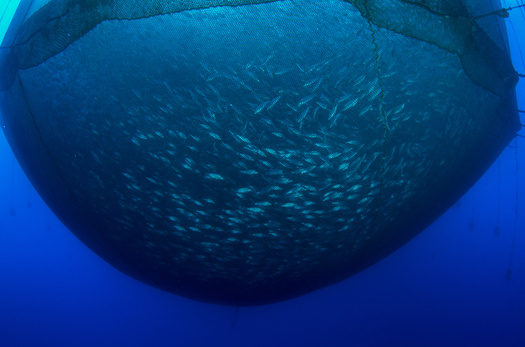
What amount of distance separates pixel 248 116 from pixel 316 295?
9.62 ft

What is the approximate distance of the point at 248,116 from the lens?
1.57 meters

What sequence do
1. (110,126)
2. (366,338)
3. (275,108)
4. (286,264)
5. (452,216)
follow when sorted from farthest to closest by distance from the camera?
(366,338), (452,216), (286,264), (110,126), (275,108)

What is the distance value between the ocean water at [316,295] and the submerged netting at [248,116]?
1.98 meters

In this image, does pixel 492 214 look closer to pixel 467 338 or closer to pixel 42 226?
pixel 467 338

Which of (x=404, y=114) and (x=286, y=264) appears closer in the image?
(x=404, y=114)

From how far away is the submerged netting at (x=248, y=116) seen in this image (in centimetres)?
152

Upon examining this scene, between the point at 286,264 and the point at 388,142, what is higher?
the point at 388,142

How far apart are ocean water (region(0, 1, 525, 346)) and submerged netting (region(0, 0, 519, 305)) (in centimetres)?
198

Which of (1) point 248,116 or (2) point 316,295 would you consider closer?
(1) point 248,116

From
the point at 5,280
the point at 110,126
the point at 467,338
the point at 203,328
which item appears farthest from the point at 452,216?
the point at 5,280

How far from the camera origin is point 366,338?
13.1 feet

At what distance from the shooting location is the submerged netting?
1.52m

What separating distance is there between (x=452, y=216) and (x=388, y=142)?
250 cm

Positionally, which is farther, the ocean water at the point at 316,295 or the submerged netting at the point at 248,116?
the ocean water at the point at 316,295
